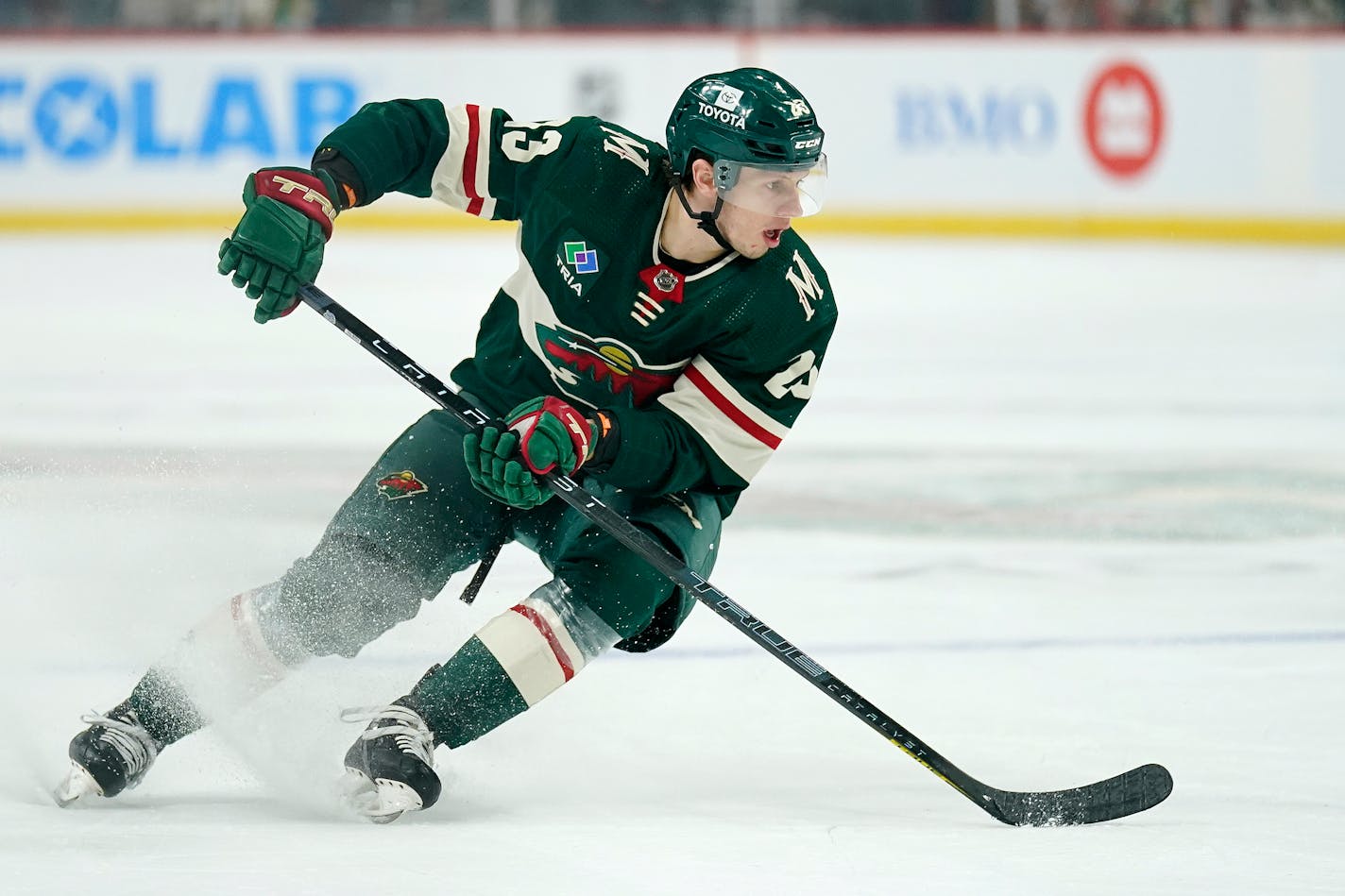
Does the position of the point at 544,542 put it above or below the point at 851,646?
above

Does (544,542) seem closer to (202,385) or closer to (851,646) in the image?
(851,646)

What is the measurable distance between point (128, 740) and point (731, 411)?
97 cm

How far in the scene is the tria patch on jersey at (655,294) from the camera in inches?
108

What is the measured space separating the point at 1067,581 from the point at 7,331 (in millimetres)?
4732

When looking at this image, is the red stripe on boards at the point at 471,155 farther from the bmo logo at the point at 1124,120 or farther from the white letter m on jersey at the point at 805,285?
the bmo logo at the point at 1124,120

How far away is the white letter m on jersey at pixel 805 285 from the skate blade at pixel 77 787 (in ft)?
3.92

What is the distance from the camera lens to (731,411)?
9.05 ft

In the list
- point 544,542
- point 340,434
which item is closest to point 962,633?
point 544,542

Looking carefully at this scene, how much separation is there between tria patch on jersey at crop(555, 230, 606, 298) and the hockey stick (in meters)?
0.24

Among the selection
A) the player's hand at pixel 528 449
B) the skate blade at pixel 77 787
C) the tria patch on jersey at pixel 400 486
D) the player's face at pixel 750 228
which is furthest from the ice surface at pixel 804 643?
the player's face at pixel 750 228

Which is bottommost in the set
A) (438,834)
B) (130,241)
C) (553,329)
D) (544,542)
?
(130,241)

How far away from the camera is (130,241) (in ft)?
33.3

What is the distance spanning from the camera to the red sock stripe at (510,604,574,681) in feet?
8.50

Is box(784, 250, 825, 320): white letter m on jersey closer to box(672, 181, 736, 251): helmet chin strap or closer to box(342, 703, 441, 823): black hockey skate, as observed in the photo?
box(672, 181, 736, 251): helmet chin strap
